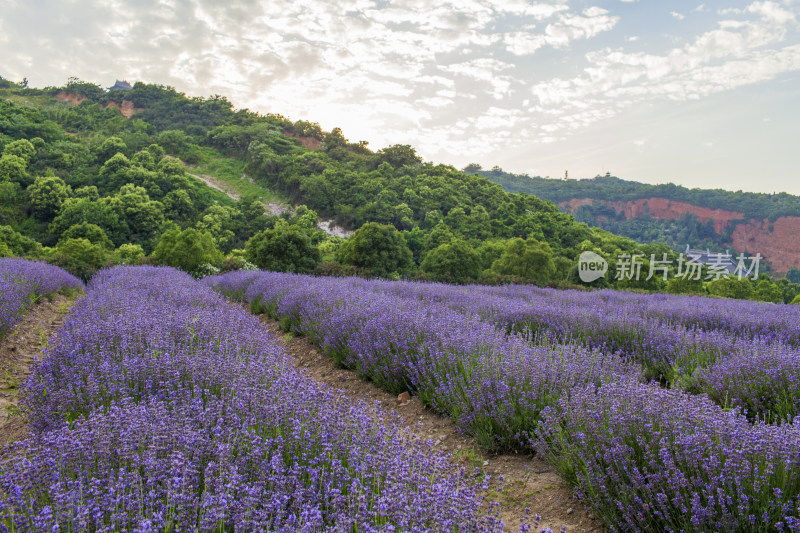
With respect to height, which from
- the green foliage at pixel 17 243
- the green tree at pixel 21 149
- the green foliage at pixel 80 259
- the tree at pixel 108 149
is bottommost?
the green foliage at pixel 17 243

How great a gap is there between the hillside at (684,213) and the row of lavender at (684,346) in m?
89.5

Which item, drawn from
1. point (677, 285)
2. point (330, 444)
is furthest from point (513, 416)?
point (677, 285)

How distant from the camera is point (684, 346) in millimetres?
4145

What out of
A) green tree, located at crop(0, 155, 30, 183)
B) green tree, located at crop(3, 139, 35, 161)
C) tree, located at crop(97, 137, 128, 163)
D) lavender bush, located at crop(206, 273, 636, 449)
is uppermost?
tree, located at crop(97, 137, 128, 163)

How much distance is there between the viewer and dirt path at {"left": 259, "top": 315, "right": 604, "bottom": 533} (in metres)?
2.12

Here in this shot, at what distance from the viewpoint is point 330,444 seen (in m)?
1.72

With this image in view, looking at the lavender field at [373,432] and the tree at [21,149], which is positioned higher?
the tree at [21,149]

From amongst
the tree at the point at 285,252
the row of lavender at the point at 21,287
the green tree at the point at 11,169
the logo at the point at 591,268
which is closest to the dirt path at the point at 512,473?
the row of lavender at the point at 21,287

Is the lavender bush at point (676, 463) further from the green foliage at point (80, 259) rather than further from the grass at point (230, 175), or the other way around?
the grass at point (230, 175)

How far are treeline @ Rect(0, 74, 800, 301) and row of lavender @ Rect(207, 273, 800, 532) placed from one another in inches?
439

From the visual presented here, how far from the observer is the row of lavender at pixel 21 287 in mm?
4774

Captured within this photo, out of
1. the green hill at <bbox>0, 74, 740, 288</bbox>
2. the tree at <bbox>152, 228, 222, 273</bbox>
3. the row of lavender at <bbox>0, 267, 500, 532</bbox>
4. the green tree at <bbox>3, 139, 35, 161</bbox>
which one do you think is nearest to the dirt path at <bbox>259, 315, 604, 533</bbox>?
the row of lavender at <bbox>0, 267, 500, 532</bbox>

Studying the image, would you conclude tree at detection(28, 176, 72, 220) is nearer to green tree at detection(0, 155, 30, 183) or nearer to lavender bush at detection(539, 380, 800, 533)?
green tree at detection(0, 155, 30, 183)

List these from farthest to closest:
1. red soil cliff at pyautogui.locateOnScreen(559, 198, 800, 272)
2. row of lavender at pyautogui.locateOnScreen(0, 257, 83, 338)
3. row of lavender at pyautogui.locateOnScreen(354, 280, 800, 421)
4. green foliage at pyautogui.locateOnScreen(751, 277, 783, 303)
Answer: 1. red soil cliff at pyautogui.locateOnScreen(559, 198, 800, 272)
2. green foliage at pyautogui.locateOnScreen(751, 277, 783, 303)
3. row of lavender at pyautogui.locateOnScreen(0, 257, 83, 338)
4. row of lavender at pyautogui.locateOnScreen(354, 280, 800, 421)
